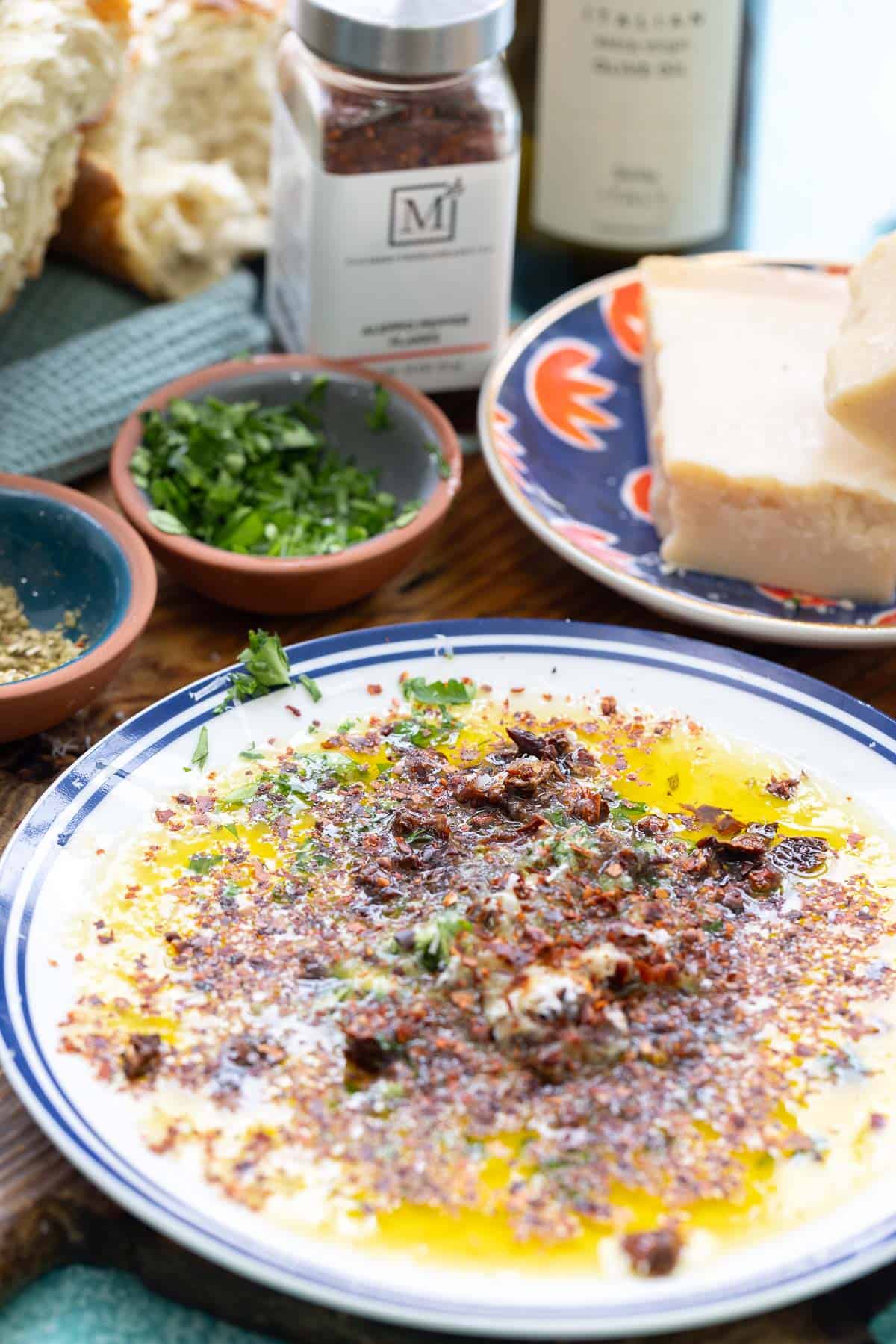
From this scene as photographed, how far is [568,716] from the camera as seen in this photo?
6.11 ft

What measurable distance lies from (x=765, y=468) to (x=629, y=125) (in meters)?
0.86

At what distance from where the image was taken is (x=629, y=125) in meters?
2.58

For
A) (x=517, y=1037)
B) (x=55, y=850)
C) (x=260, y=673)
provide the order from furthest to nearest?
1. (x=260, y=673)
2. (x=55, y=850)
3. (x=517, y=1037)

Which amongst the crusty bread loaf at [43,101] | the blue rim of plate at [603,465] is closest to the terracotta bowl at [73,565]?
the crusty bread loaf at [43,101]

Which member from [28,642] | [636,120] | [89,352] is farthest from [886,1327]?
[636,120]

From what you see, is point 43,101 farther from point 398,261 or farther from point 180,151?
point 180,151

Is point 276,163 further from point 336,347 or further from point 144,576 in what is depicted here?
point 144,576

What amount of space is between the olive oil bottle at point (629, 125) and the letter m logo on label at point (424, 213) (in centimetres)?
49

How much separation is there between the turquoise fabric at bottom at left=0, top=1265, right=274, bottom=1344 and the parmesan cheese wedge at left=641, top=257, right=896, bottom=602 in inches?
44.7

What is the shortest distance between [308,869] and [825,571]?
84cm

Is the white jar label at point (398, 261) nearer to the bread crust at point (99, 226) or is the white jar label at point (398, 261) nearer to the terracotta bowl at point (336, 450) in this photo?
the terracotta bowl at point (336, 450)

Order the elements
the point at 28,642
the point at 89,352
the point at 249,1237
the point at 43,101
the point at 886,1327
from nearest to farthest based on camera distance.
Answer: the point at 249,1237 < the point at 886,1327 < the point at 28,642 < the point at 43,101 < the point at 89,352

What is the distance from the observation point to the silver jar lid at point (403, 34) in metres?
2.05

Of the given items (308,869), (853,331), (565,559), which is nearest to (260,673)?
(308,869)
